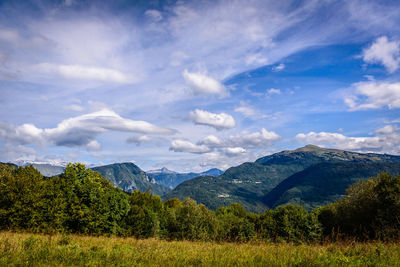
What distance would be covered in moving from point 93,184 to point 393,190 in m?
55.9

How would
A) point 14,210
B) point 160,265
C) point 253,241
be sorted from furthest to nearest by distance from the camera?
point 14,210, point 253,241, point 160,265

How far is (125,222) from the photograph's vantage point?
164ft

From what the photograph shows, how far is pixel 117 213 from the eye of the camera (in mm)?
46281

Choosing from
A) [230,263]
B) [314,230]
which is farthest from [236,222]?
[230,263]

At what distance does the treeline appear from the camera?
1224 inches

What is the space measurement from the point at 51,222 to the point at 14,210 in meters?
5.22

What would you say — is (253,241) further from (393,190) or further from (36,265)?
(393,190)

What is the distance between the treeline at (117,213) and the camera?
31.1 m

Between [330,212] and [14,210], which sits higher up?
[14,210]

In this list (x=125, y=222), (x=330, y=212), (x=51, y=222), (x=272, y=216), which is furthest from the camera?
(x=330, y=212)

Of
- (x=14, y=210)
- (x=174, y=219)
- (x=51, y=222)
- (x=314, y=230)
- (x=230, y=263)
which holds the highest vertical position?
(x=230, y=263)

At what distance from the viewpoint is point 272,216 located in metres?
67.8

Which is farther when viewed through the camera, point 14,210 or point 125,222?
point 125,222

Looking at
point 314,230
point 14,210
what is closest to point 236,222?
point 314,230
